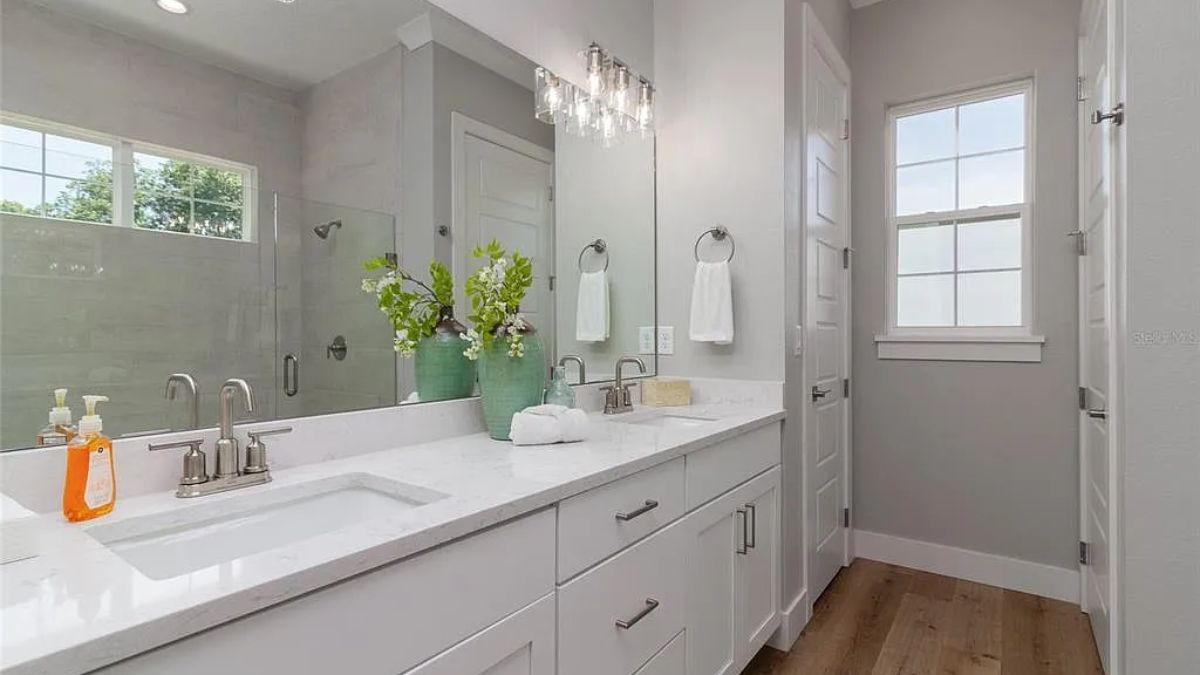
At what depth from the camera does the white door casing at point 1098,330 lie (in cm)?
169

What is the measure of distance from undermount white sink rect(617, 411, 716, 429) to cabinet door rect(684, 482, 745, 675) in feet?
1.19

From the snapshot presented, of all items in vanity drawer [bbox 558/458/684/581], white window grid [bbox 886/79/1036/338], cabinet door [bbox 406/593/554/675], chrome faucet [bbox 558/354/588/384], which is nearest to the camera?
cabinet door [bbox 406/593/554/675]

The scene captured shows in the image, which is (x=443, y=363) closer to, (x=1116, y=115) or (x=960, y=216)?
(x=1116, y=115)

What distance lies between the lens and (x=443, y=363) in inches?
61.5

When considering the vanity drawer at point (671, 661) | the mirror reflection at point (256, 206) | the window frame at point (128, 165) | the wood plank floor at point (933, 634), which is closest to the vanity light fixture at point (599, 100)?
the mirror reflection at point (256, 206)

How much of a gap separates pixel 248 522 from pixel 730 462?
4.11ft

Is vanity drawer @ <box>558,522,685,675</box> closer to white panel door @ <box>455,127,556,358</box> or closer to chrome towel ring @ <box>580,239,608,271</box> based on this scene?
white panel door @ <box>455,127,556,358</box>

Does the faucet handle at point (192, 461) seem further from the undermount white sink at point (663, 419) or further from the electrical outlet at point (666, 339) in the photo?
the electrical outlet at point (666, 339)

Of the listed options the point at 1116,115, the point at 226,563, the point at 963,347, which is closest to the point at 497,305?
the point at 226,563

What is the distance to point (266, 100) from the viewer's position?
121 centimetres

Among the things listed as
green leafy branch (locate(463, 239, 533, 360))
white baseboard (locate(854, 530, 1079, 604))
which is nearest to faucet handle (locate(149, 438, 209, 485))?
green leafy branch (locate(463, 239, 533, 360))

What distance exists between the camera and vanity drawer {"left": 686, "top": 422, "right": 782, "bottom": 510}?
1.57 meters

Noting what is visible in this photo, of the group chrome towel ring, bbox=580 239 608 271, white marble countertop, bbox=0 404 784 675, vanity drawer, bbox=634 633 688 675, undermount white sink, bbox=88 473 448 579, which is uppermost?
chrome towel ring, bbox=580 239 608 271

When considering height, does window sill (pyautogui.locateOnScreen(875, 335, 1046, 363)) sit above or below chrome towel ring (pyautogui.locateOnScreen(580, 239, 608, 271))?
below
